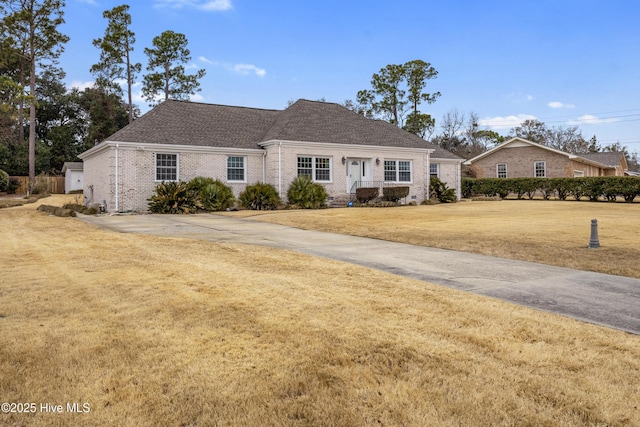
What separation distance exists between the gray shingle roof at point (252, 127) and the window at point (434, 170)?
0.66 meters

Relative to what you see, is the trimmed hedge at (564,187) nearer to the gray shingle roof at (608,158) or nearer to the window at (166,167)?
the gray shingle roof at (608,158)

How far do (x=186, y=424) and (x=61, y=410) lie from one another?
2.72 feet

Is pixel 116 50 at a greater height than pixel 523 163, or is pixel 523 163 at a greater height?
pixel 116 50

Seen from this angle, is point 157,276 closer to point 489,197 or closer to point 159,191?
point 159,191

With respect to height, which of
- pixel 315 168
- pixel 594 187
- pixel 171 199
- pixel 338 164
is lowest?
pixel 171 199

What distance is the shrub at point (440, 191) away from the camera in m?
29.5

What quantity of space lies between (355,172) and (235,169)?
282 inches

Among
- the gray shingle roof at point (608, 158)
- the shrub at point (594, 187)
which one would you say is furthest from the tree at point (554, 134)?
the shrub at point (594, 187)

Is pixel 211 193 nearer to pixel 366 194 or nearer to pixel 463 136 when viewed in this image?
pixel 366 194

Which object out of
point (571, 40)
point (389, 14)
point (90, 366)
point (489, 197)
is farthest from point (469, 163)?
point (90, 366)

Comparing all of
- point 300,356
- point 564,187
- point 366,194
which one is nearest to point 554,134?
point 564,187

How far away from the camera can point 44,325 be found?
14.2 ft

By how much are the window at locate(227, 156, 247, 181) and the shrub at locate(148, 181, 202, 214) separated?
333 centimetres

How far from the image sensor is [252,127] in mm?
26156
